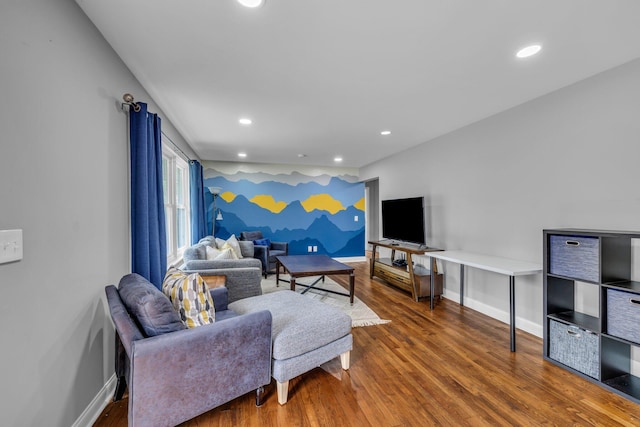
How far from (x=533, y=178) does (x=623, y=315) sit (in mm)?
1433

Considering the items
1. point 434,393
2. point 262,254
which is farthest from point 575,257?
point 262,254

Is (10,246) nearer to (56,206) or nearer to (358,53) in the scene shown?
(56,206)

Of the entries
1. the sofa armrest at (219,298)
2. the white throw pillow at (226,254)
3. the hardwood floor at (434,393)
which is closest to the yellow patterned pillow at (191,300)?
the sofa armrest at (219,298)

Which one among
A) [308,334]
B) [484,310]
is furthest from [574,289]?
[308,334]

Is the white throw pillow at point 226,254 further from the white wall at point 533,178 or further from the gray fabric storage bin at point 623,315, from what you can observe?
the gray fabric storage bin at point 623,315

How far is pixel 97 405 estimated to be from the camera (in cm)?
175

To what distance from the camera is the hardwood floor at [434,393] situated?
172 cm

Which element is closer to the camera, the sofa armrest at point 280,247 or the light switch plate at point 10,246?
the light switch plate at point 10,246

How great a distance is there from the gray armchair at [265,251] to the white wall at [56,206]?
11.0 ft

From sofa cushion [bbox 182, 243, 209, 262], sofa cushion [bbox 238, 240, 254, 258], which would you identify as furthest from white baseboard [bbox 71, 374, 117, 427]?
sofa cushion [bbox 238, 240, 254, 258]

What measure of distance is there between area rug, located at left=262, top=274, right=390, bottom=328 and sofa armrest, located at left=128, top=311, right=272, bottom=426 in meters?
1.51

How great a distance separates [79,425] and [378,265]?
13.6 feet

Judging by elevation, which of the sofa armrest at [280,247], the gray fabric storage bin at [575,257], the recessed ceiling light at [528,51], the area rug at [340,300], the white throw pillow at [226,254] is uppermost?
the recessed ceiling light at [528,51]

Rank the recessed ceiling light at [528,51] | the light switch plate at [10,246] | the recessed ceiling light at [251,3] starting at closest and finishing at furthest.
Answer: the light switch plate at [10,246] < the recessed ceiling light at [251,3] < the recessed ceiling light at [528,51]
